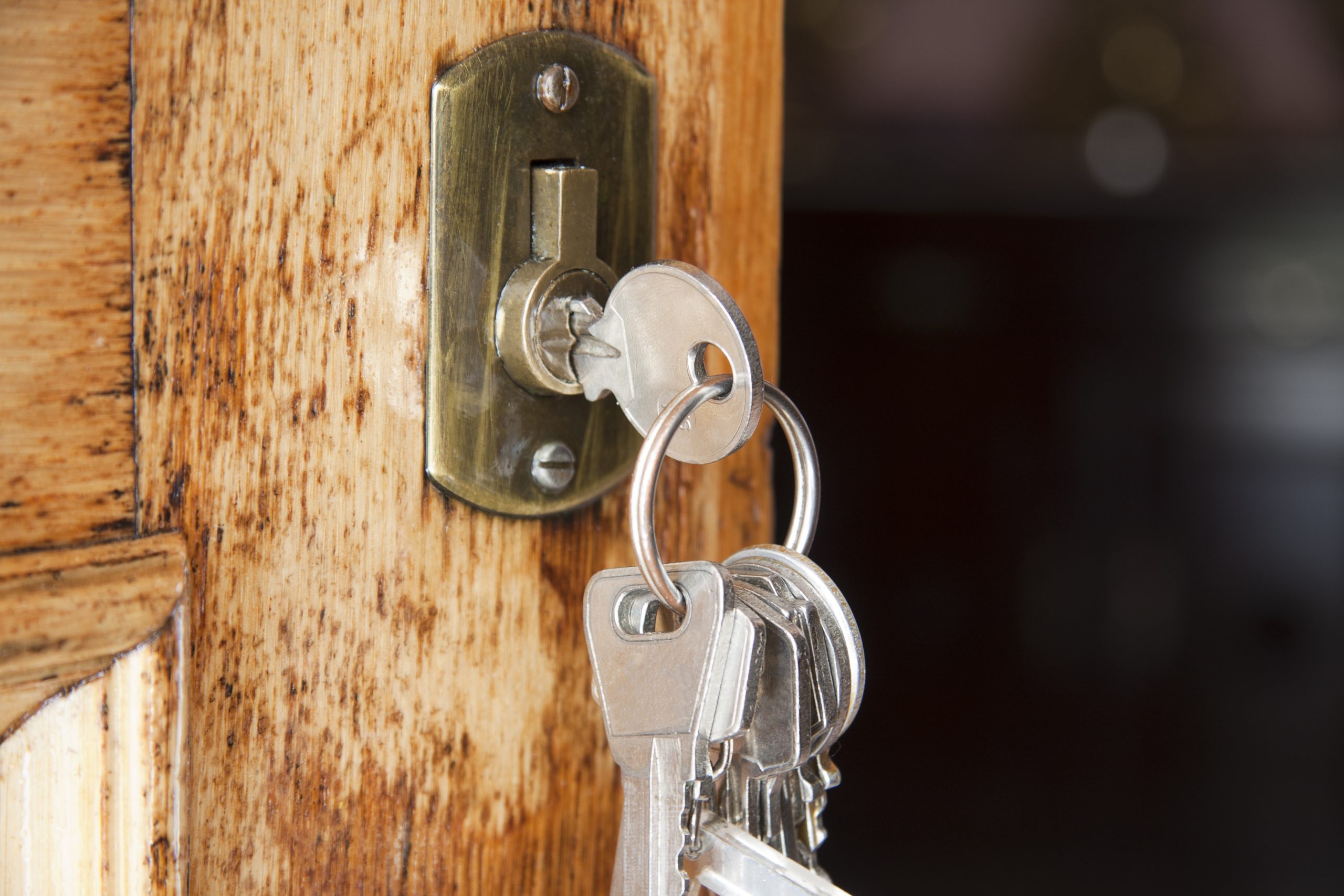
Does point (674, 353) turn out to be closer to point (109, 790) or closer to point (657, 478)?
point (657, 478)

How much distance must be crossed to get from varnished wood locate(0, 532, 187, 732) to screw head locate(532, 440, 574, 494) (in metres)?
0.12

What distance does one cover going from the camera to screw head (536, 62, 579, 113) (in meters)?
A: 0.37

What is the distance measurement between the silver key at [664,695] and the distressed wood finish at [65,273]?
0.13 meters

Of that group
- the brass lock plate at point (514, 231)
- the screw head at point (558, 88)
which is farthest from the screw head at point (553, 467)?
the screw head at point (558, 88)

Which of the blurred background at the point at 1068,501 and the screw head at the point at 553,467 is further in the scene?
the blurred background at the point at 1068,501

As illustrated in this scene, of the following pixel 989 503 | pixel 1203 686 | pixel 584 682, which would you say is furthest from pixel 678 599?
pixel 1203 686

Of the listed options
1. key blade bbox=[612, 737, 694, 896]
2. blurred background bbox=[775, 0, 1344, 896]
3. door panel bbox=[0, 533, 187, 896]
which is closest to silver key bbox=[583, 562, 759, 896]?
key blade bbox=[612, 737, 694, 896]

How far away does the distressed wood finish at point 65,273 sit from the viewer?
0.27 metres

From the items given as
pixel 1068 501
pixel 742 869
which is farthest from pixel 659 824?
pixel 1068 501

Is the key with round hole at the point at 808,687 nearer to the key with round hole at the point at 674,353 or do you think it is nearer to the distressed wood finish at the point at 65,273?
the key with round hole at the point at 674,353

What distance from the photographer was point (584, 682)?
0.41 m

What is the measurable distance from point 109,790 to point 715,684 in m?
0.16

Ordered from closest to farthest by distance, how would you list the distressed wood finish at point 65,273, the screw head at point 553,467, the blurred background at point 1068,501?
the distressed wood finish at point 65,273 → the screw head at point 553,467 → the blurred background at point 1068,501

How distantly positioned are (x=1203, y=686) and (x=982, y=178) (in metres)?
0.83
